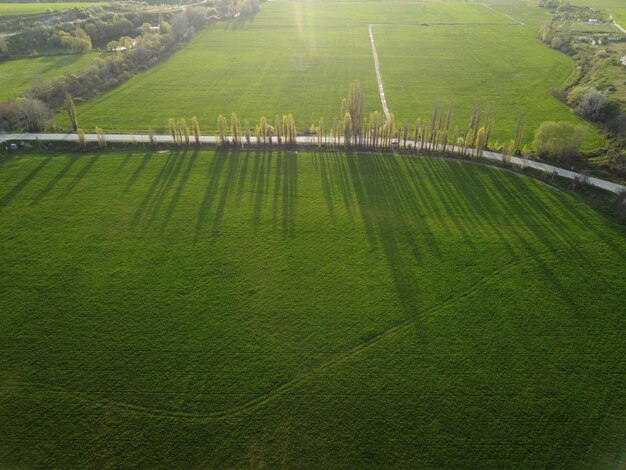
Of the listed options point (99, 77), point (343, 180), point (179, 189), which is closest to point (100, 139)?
point (179, 189)

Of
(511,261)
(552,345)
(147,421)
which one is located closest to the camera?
(147,421)

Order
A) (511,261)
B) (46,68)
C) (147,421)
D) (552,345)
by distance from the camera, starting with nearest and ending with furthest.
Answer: (147,421)
(552,345)
(511,261)
(46,68)

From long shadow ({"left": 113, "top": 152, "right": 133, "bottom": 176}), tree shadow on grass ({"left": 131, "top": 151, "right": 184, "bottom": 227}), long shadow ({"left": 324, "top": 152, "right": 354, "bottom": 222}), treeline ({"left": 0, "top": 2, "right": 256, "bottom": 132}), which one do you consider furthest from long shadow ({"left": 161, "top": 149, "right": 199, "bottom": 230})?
treeline ({"left": 0, "top": 2, "right": 256, "bottom": 132})

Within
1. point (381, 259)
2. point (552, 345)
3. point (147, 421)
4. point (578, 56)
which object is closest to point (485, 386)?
point (552, 345)

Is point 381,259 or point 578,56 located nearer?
point 381,259

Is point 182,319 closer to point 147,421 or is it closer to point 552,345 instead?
point 147,421

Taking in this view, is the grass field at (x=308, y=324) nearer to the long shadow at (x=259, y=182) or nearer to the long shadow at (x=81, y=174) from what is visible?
the long shadow at (x=259, y=182)

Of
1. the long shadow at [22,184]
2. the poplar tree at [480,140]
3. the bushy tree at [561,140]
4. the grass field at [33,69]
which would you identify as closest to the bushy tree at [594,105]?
the bushy tree at [561,140]
